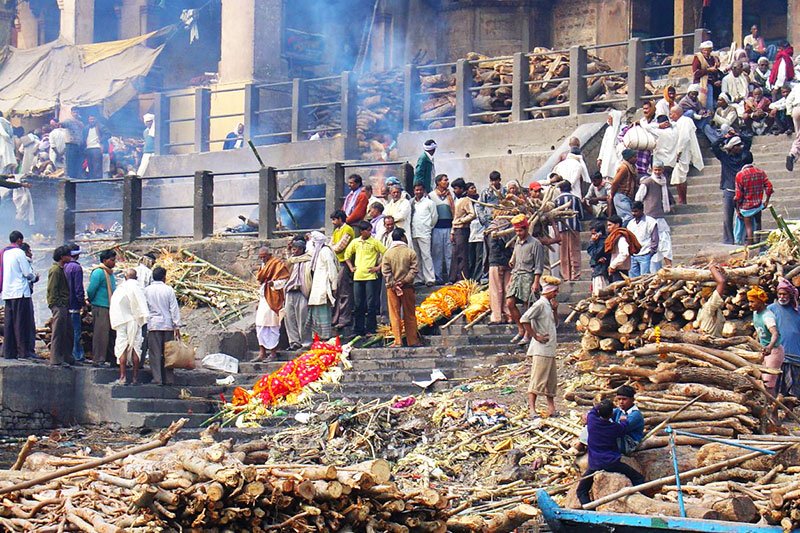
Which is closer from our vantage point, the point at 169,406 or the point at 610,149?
the point at 169,406

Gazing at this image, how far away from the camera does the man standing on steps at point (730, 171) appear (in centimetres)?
1956

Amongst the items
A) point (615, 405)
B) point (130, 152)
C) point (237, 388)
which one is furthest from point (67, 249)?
point (130, 152)

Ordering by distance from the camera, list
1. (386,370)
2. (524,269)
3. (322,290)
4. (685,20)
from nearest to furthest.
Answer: (524,269) < (386,370) < (322,290) < (685,20)

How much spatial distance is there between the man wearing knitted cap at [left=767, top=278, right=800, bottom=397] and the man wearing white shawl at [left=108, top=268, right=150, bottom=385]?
812 centimetres

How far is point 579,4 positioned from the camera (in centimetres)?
3153

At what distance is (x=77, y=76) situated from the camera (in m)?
33.4

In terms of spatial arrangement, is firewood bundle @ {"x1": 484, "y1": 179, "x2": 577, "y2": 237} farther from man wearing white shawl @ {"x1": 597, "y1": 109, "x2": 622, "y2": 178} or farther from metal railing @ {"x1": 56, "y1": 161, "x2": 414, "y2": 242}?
metal railing @ {"x1": 56, "y1": 161, "x2": 414, "y2": 242}

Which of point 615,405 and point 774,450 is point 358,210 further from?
point 774,450

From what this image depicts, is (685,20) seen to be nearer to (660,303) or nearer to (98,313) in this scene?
(660,303)

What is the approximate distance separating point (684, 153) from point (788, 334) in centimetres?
660

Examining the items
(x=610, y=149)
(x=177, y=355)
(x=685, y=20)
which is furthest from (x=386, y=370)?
(x=685, y=20)

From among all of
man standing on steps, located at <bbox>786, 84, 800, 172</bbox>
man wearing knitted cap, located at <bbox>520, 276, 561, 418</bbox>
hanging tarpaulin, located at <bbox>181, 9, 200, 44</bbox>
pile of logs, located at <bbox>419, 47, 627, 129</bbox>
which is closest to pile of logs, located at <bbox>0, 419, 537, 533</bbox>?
man wearing knitted cap, located at <bbox>520, 276, 561, 418</bbox>

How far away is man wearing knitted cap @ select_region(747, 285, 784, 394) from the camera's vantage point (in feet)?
49.8

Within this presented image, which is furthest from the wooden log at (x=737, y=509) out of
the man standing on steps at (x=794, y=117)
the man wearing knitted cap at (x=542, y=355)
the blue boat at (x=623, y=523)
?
the man standing on steps at (x=794, y=117)
